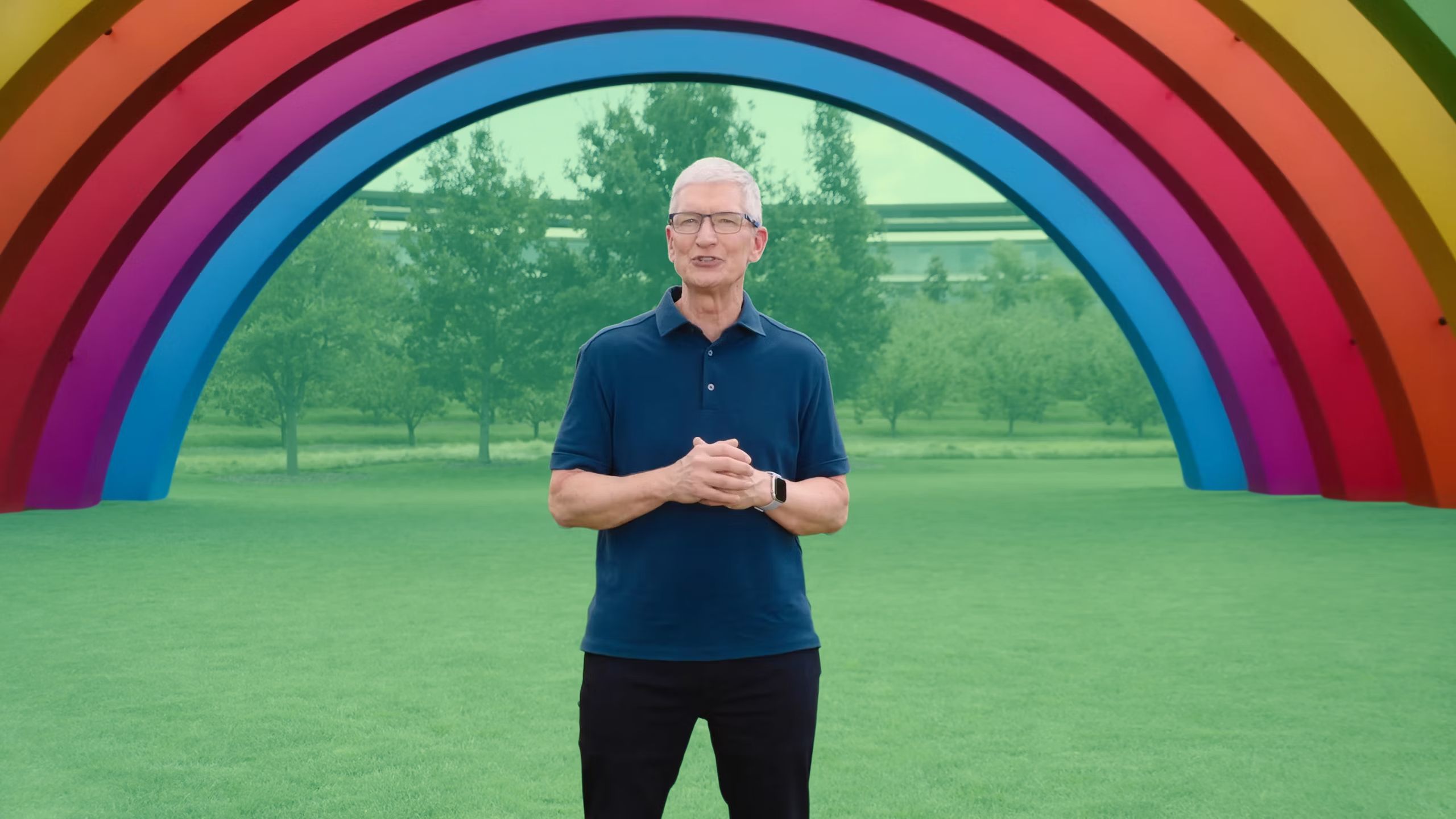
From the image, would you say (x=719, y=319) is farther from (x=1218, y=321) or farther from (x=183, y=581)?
(x=1218, y=321)

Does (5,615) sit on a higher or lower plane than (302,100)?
lower

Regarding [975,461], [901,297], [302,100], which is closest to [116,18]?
[302,100]

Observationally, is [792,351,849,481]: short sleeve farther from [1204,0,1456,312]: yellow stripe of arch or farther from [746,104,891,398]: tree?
[746,104,891,398]: tree

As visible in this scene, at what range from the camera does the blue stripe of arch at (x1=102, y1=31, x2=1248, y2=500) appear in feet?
54.0

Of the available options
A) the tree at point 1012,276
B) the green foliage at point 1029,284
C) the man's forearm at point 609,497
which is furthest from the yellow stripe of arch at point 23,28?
the tree at point 1012,276

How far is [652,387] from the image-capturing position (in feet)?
9.20

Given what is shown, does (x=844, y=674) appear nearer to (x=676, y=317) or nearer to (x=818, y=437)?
(x=818, y=437)

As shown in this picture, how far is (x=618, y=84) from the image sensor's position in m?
17.1

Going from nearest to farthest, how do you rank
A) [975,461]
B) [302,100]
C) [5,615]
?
[5,615] → [302,100] → [975,461]

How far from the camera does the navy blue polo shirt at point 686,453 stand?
2.72m

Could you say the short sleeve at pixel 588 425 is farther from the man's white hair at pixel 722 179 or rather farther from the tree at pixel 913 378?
the tree at pixel 913 378

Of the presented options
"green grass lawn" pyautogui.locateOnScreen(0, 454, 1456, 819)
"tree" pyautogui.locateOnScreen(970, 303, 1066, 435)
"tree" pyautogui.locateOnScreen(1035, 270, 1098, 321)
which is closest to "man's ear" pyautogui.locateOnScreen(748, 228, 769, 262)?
"green grass lawn" pyautogui.locateOnScreen(0, 454, 1456, 819)

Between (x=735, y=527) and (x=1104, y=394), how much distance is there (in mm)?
50477

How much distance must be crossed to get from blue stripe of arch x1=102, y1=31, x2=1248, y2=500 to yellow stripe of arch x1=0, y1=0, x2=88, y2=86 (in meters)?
6.22
